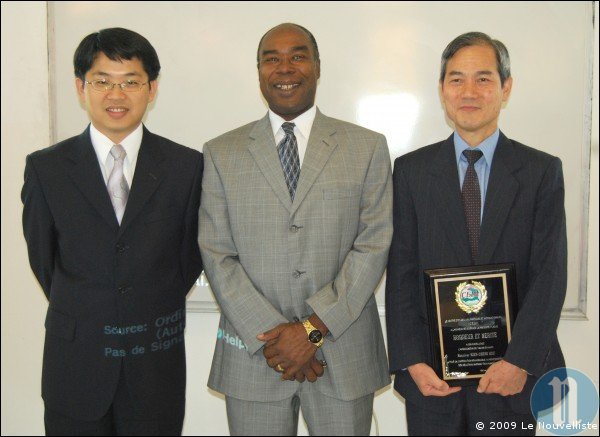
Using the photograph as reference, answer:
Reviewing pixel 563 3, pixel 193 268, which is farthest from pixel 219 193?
pixel 563 3

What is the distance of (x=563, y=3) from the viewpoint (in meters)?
2.98

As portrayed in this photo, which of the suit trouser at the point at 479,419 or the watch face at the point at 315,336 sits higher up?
the watch face at the point at 315,336

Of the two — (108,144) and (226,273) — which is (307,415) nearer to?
(226,273)

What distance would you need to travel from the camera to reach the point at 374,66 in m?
3.08

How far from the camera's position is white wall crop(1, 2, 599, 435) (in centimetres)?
305

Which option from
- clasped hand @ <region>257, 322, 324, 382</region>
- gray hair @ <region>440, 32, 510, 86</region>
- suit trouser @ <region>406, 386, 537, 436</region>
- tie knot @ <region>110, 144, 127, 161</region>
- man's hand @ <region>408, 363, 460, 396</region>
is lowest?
suit trouser @ <region>406, 386, 537, 436</region>

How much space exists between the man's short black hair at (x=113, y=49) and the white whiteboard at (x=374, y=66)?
0.87 m

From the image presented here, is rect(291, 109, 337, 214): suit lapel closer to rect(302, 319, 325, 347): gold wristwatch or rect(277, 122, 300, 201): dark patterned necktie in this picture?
rect(277, 122, 300, 201): dark patterned necktie

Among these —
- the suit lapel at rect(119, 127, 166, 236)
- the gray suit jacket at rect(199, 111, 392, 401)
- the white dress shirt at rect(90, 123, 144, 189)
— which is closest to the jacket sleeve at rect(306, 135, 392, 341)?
the gray suit jacket at rect(199, 111, 392, 401)

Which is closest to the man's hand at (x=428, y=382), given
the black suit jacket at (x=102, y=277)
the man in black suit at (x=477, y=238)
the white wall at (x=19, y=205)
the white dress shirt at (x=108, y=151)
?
the man in black suit at (x=477, y=238)

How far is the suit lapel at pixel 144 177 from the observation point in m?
2.15

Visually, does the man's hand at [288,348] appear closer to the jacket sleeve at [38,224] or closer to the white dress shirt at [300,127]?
the white dress shirt at [300,127]

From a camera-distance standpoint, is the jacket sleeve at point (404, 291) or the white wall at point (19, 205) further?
the white wall at point (19, 205)

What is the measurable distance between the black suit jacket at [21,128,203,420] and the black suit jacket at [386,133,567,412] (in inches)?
33.3
